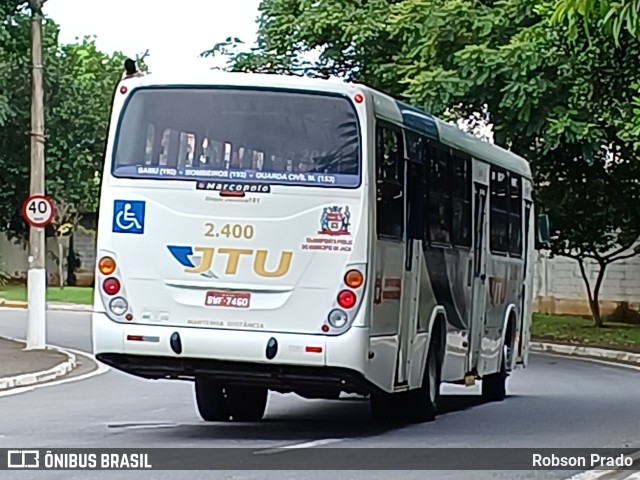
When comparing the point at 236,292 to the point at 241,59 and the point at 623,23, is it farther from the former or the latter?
the point at 241,59

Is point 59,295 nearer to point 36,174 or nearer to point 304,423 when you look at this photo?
point 36,174

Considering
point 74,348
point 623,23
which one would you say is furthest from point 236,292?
point 74,348

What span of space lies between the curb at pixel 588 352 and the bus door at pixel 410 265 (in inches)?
544

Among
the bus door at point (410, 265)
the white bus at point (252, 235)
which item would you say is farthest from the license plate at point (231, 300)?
the bus door at point (410, 265)

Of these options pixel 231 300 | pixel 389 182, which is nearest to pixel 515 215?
pixel 389 182

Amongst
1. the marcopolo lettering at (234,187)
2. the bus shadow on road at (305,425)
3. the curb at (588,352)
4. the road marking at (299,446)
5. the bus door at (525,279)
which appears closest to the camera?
the road marking at (299,446)

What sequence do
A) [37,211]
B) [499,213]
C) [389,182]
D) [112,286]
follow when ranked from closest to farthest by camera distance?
1. [112,286]
2. [389,182]
3. [499,213]
4. [37,211]

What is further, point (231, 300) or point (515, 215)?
point (515, 215)

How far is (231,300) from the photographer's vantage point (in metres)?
12.3

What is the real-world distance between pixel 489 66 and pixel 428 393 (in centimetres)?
1155

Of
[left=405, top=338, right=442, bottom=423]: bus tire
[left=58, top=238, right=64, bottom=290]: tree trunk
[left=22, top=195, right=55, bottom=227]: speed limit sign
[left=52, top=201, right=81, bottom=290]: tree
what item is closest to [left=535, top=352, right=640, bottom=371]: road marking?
[left=22, top=195, right=55, bottom=227]: speed limit sign

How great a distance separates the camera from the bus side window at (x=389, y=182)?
12.8m

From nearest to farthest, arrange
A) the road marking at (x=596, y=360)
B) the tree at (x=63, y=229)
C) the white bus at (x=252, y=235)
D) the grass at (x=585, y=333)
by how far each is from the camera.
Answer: the white bus at (x=252, y=235)
the road marking at (x=596, y=360)
the grass at (x=585, y=333)
the tree at (x=63, y=229)

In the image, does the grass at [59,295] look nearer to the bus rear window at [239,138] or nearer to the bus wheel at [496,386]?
the bus wheel at [496,386]
